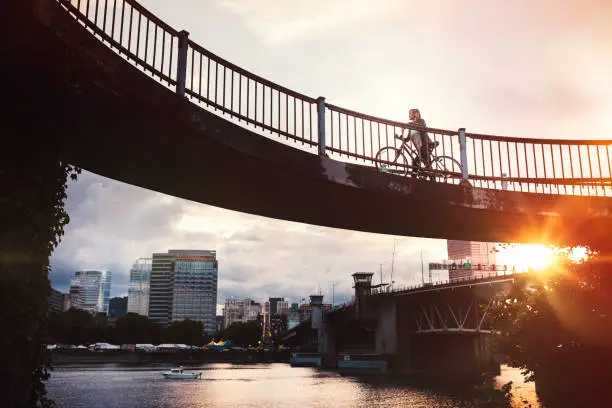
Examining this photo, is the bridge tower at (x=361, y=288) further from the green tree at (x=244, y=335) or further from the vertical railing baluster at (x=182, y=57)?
the green tree at (x=244, y=335)

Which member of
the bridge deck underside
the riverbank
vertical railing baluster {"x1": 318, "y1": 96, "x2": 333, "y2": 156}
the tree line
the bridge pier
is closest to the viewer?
the bridge deck underside

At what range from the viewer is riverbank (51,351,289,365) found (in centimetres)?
11119

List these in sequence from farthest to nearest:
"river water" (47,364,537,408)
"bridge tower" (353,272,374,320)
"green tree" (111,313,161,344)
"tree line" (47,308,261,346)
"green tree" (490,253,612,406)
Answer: "green tree" (111,313,161,344) < "tree line" (47,308,261,346) < "bridge tower" (353,272,374,320) < "river water" (47,364,537,408) < "green tree" (490,253,612,406)

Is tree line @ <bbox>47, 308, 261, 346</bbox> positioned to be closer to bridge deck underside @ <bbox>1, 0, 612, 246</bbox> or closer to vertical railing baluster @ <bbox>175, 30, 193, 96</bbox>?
bridge deck underside @ <bbox>1, 0, 612, 246</bbox>

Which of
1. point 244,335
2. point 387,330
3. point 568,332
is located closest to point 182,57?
point 568,332

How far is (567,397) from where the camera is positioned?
13867mm

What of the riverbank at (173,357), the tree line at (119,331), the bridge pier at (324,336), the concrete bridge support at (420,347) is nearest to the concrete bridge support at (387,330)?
the concrete bridge support at (420,347)

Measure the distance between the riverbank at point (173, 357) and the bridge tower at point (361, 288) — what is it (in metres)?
52.6

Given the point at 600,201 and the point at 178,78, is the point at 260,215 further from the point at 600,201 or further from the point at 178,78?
the point at 600,201

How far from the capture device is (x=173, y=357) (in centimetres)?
12575

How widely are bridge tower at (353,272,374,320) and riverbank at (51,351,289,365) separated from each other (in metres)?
52.6

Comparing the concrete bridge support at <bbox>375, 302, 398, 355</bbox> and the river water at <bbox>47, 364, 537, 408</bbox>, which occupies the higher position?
the concrete bridge support at <bbox>375, 302, 398, 355</bbox>

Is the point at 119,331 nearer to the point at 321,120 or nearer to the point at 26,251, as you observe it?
the point at 321,120

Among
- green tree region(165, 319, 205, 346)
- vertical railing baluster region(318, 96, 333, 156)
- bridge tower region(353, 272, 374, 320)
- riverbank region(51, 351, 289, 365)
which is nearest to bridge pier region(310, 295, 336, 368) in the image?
bridge tower region(353, 272, 374, 320)
